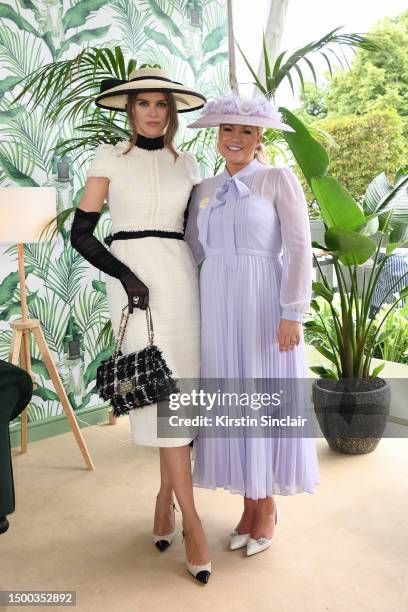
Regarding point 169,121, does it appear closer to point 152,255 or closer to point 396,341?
point 152,255

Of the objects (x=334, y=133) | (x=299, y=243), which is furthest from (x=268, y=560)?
(x=334, y=133)

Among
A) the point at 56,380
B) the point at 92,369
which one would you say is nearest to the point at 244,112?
the point at 56,380

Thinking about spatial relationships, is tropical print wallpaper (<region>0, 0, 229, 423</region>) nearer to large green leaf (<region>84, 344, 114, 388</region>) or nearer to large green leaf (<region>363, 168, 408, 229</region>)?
large green leaf (<region>84, 344, 114, 388</region>)

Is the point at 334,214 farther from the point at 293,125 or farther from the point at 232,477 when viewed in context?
the point at 232,477

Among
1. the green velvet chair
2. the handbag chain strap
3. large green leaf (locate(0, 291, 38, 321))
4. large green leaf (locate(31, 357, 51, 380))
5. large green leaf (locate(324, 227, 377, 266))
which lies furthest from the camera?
large green leaf (locate(31, 357, 51, 380))

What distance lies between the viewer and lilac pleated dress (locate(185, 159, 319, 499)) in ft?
6.80

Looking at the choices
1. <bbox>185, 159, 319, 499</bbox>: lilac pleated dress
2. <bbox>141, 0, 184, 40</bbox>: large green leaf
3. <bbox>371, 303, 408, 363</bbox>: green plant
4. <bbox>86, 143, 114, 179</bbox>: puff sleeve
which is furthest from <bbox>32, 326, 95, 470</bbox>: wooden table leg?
<bbox>141, 0, 184, 40</bbox>: large green leaf

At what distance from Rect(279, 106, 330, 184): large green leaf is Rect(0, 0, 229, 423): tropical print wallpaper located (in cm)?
60

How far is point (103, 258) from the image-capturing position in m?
2.10

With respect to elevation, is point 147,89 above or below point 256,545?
above

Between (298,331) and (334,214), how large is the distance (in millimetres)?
1013

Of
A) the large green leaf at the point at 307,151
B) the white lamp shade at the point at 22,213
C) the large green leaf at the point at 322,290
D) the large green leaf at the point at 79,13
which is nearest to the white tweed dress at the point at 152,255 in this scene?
the white lamp shade at the point at 22,213

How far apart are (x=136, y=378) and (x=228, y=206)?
0.64 m

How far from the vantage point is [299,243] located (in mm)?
2053
